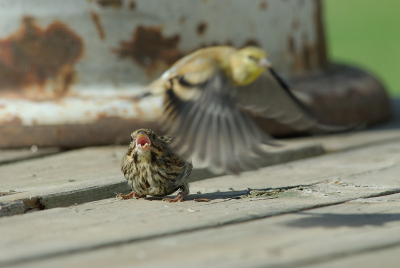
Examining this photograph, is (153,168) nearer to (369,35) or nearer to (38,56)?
(38,56)

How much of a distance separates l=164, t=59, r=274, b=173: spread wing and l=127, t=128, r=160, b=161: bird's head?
0.22 metres

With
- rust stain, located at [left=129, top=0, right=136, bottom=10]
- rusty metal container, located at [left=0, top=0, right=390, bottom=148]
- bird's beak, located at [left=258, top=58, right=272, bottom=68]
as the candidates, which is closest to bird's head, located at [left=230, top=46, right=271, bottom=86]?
bird's beak, located at [left=258, top=58, right=272, bottom=68]

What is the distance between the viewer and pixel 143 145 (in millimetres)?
3510

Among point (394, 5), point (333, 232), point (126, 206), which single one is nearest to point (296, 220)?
point (333, 232)

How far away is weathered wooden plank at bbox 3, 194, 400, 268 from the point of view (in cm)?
201

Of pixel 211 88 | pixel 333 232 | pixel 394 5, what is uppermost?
pixel 394 5

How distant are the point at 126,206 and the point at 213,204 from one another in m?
0.41

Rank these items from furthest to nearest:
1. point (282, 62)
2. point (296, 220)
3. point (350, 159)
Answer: point (282, 62), point (350, 159), point (296, 220)

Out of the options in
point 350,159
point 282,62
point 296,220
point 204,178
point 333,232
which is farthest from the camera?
point 282,62

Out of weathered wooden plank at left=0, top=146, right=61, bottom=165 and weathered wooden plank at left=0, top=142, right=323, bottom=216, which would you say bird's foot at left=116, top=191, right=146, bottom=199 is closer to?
weathered wooden plank at left=0, top=142, right=323, bottom=216

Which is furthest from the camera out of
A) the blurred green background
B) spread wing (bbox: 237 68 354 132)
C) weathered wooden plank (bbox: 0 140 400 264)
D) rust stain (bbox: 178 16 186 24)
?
the blurred green background

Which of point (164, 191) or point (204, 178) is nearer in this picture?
point (164, 191)

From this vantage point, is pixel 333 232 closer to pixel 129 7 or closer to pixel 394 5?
pixel 129 7

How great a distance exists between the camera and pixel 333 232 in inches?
93.6
